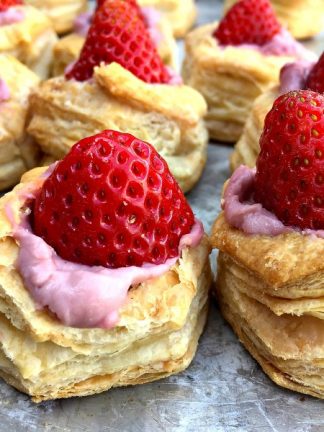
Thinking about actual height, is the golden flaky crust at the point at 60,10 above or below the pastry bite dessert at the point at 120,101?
below

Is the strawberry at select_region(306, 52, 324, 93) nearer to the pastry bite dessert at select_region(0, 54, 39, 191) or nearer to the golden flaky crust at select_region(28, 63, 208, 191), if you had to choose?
the golden flaky crust at select_region(28, 63, 208, 191)

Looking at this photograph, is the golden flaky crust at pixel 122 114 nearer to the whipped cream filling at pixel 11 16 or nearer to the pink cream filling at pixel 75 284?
the whipped cream filling at pixel 11 16

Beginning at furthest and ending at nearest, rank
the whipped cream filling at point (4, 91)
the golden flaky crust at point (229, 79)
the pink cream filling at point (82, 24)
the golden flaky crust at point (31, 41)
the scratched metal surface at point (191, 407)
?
the pink cream filling at point (82, 24)
the golden flaky crust at point (31, 41)
the golden flaky crust at point (229, 79)
the whipped cream filling at point (4, 91)
the scratched metal surface at point (191, 407)

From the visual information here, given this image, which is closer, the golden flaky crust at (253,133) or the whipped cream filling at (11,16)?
the golden flaky crust at (253,133)

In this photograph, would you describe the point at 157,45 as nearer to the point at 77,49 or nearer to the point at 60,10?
the point at 77,49

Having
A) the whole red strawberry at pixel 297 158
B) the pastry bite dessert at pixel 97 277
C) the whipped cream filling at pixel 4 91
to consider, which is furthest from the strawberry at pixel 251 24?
the pastry bite dessert at pixel 97 277

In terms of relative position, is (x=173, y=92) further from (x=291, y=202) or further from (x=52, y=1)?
(x=52, y=1)

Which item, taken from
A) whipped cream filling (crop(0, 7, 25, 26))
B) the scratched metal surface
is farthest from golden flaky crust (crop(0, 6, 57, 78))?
the scratched metal surface

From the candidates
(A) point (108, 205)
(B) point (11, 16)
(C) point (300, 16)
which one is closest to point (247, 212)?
(A) point (108, 205)

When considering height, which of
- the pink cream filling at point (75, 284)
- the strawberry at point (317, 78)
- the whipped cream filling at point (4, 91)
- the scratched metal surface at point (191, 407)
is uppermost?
the strawberry at point (317, 78)
